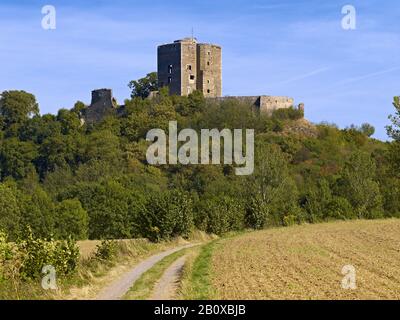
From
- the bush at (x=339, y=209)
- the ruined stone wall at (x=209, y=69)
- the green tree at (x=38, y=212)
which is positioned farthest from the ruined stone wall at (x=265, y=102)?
the bush at (x=339, y=209)

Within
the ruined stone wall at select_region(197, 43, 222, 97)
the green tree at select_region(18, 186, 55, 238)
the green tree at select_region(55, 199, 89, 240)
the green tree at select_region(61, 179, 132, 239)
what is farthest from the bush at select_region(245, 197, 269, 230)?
the ruined stone wall at select_region(197, 43, 222, 97)

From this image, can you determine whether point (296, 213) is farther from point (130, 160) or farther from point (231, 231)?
point (130, 160)

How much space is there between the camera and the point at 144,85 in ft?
A: 369

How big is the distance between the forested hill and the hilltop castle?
1601 millimetres

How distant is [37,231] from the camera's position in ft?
232

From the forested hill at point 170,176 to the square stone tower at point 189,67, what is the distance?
2643 mm

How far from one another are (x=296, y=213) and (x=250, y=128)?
121 feet

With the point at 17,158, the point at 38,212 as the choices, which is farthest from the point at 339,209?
the point at 17,158

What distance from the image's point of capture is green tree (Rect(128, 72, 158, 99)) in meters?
112

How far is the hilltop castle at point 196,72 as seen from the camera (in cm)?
10244

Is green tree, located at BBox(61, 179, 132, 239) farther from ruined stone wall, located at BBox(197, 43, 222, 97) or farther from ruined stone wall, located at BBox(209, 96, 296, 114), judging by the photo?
ruined stone wall, located at BBox(209, 96, 296, 114)

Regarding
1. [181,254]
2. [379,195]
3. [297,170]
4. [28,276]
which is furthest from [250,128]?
[28,276]

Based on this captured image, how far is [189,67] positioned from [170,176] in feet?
49.8

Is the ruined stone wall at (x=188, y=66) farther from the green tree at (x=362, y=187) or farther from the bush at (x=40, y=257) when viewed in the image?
the bush at (x=40, y=257)
